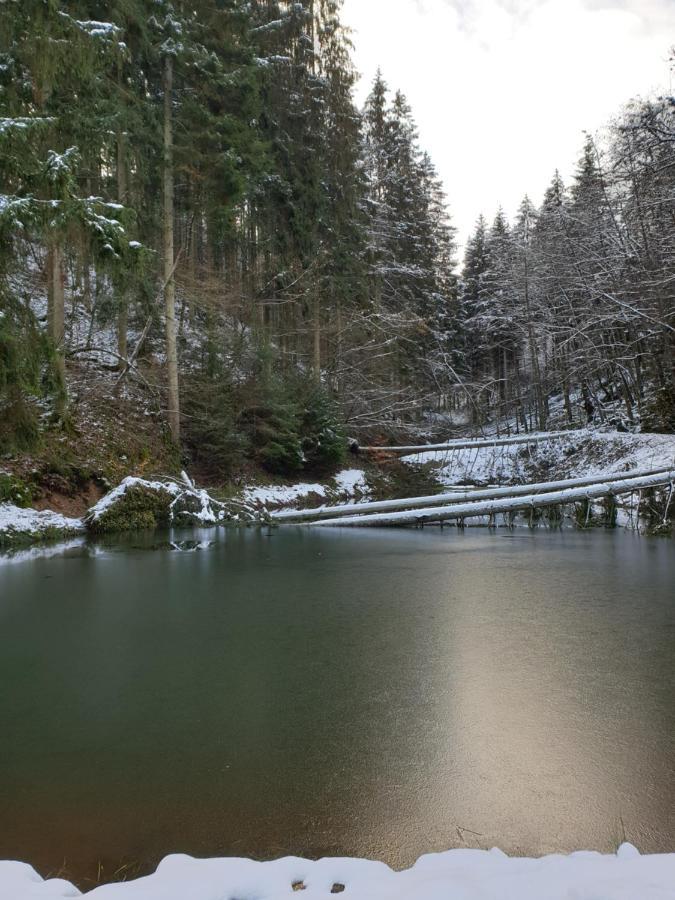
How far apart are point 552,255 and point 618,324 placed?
9.68 ft

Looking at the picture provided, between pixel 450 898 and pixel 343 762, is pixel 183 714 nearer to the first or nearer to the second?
pixel 343 762

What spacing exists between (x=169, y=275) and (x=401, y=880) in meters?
13.6

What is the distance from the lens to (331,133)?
1898 centimetres

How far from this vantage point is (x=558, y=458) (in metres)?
13.5

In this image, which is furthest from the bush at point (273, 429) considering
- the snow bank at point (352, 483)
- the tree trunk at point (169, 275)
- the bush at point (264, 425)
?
the tree trunk at point (169, 275)

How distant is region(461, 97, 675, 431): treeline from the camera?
12.2m

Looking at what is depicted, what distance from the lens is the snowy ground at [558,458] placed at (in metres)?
10.8

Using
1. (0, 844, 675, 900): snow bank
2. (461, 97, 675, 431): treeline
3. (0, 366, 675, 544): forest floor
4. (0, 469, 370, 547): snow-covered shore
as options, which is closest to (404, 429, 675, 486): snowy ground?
(0, 366, 675, 544): forest floor

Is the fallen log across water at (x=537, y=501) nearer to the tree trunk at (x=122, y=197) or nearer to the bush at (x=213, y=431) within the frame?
the bush at (x=213, y=431)

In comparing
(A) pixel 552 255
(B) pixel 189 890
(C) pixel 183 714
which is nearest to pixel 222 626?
(C) pixel 183 714

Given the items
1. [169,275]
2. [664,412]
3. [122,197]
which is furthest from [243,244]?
[664,412]

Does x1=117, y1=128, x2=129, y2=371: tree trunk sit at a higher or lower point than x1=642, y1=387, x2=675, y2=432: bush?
higher

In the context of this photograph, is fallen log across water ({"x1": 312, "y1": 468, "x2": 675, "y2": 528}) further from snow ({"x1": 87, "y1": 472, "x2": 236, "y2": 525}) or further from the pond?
the pond

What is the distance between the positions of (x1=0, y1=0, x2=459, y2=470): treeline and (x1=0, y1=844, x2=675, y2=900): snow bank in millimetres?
5992
